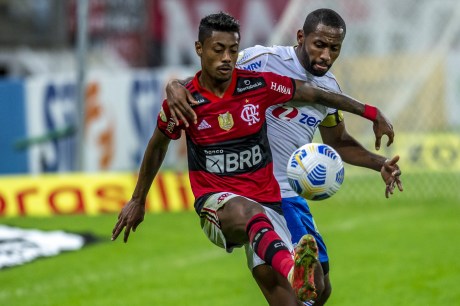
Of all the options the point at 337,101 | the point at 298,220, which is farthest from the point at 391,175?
the point at 298,220

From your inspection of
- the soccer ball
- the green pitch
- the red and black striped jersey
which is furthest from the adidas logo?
the green pitch

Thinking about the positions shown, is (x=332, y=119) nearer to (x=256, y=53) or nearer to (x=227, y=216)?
(x=256, y=53)

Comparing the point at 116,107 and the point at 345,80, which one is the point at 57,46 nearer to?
the point at 116,107

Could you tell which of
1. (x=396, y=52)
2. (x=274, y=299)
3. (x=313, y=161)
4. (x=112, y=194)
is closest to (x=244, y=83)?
(x=313, y=161)

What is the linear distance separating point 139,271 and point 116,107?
8.84 meters

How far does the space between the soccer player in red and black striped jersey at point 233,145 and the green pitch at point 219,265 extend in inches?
124

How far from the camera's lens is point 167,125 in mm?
7352

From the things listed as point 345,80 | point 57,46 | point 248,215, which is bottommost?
point 57,46

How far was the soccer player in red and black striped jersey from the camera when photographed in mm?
7184

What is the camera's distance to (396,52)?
18.5 metres

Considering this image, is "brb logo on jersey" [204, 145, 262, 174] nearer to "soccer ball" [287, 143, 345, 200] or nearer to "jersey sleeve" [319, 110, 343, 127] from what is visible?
"soccer ball" [287, 143, 345, 200]

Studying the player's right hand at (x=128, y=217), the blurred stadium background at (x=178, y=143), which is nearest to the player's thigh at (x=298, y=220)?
the player's right hand at (x=128, y=217)

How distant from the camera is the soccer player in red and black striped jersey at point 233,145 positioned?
23.6 feet

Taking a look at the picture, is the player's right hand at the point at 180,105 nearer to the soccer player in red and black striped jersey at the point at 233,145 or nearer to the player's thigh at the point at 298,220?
the soccer player in red and black striped jersey at the point at 233,145
